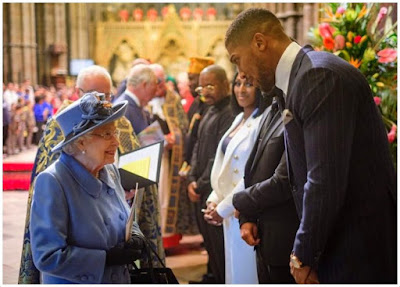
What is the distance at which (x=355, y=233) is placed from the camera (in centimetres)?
209

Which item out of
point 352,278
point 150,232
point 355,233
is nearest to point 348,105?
point 355,233

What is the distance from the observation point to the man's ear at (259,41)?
2.25m

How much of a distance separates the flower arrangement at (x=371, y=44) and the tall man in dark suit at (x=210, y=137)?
80 centimetres

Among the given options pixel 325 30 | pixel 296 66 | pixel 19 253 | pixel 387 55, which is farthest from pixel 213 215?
pixel 19 253

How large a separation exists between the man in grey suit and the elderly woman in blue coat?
673mm

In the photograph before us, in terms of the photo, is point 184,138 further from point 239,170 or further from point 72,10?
point 72,10

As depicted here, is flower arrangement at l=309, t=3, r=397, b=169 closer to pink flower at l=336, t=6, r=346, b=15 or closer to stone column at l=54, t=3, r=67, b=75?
pink flower at l=336, t=6, r=346, b=15

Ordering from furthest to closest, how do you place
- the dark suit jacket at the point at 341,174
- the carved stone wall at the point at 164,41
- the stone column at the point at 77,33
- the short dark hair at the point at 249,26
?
the carved stone wall at the point at 164,41 < the stone column at the point at 77,33 < the short dark hair at the point at 249,26 < the dark suit jacket at the point at 341,174

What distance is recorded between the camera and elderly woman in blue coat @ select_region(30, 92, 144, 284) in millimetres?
2332

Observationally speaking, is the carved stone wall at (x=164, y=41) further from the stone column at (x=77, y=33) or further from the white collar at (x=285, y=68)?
the white collar at (x=285, y=68)

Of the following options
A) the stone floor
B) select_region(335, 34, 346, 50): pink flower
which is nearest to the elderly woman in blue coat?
the stone floor

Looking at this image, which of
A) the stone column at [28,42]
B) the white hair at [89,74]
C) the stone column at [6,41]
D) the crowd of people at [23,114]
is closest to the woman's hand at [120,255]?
the white hair at [89,74]

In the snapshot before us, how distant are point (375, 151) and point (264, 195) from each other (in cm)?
94

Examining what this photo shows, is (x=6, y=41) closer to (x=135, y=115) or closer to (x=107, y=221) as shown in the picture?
(x=135, y=115)
